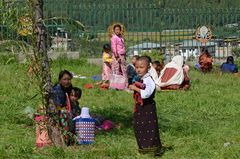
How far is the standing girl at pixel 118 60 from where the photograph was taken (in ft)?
48.2

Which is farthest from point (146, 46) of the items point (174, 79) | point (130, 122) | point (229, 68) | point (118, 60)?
point (130, 122)

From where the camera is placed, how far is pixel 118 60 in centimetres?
1493

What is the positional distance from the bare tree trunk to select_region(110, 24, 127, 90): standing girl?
21.8 feet

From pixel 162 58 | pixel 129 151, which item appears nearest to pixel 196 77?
pixel 162 58

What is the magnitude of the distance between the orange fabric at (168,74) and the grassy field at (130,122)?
0.59m

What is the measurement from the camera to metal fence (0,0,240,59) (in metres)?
20.3

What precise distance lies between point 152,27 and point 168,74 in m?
6.67

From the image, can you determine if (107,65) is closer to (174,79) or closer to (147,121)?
(174,79)

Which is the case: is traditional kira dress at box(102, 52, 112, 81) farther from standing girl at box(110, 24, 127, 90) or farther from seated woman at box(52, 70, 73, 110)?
seated woman at box(52, 70, 73, 110)

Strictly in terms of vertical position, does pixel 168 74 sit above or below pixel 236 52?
below

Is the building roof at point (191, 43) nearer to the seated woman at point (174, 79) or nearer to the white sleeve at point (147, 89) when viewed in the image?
the seated woman at point (174, 79)

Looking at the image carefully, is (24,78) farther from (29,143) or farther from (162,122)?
(162,122)

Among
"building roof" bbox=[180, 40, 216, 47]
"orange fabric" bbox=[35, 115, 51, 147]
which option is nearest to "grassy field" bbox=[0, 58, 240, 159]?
"orange fabric" bbox=[35, 115, 51, 147]

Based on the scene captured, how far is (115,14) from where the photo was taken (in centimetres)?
2091
